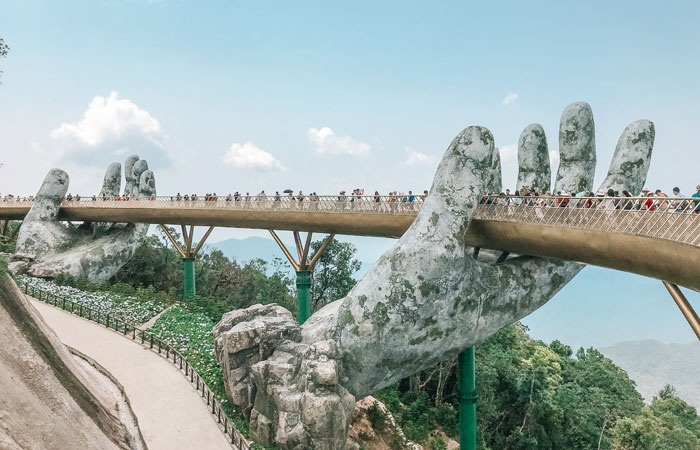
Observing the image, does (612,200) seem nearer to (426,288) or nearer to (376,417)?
(426,288)

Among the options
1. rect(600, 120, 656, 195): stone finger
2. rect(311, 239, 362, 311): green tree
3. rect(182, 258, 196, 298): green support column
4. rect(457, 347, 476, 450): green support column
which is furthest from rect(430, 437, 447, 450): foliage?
rect(311, 239, 362, 311): green tree

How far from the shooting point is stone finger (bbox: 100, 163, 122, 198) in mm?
38875

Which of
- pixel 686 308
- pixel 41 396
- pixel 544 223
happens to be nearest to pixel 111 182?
pixel 41 396

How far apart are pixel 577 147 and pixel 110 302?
23639 mm

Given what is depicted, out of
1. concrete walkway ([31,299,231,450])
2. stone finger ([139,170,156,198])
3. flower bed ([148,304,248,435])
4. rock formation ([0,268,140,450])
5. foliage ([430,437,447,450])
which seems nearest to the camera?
rock formation ([0,268,140,450])

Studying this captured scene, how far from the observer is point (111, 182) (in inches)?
1534

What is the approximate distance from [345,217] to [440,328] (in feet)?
22.3

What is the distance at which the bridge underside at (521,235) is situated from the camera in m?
11.0

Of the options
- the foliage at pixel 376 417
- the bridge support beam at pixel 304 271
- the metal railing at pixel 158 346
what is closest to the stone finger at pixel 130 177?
the metal railing at pixel 158 346

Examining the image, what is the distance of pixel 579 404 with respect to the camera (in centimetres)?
3959

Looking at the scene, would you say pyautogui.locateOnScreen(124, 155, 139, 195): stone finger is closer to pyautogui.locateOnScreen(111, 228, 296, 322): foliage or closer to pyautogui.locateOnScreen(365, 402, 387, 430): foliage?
pyautogui.locateOnScreen(111, 228, 296, 322): foliage

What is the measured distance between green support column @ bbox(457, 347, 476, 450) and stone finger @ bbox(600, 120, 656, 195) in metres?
8.10

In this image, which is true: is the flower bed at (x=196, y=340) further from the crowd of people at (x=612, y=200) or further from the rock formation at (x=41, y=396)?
the crowd of people at (x=612, y=200)

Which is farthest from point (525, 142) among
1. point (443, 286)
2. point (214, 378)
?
point (214, 378)
